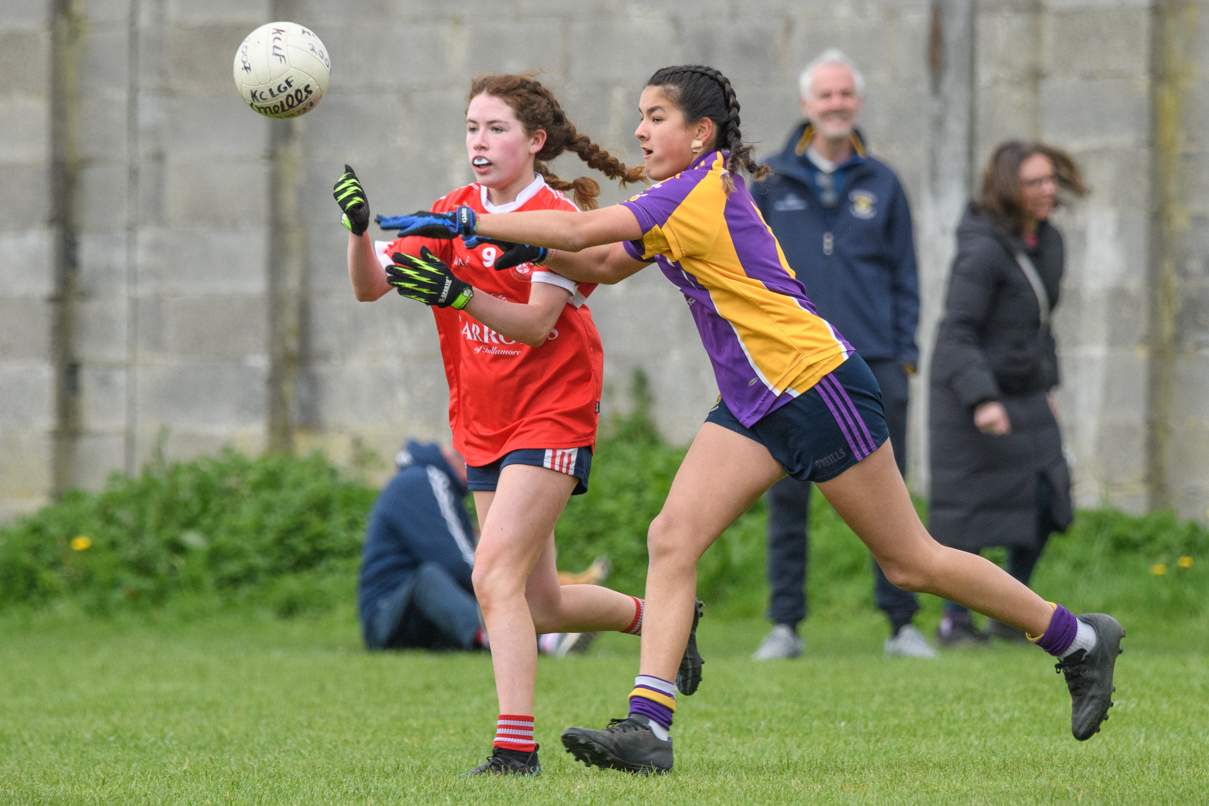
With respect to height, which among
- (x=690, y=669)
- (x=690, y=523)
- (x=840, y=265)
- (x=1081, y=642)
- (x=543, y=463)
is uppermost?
(x=840, y=265)

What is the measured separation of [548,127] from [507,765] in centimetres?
187

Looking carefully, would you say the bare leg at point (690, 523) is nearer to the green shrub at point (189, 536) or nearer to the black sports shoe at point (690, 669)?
the black sports shoe at point (690, 669)

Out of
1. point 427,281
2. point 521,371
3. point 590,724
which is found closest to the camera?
point 427,281

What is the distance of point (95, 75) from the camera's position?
9641 mm

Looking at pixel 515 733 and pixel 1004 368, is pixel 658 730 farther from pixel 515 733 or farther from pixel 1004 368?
pixel 1004 368

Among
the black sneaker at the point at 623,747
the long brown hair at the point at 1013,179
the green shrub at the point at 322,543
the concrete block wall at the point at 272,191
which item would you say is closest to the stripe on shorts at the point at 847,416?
the black sneaker at the point at 623,747

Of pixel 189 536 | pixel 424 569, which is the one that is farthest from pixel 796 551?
pixel 189 536

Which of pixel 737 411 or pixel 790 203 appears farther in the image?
pixel 790 203

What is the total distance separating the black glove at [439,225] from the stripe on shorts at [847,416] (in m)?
1.07

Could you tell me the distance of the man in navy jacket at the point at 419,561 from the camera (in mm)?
7094

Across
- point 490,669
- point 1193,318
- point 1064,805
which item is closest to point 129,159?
point 490,669

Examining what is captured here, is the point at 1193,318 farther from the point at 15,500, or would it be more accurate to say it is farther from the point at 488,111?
the point at 15,500

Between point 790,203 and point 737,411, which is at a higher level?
point 790,203

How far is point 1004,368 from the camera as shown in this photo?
6.92 metres
